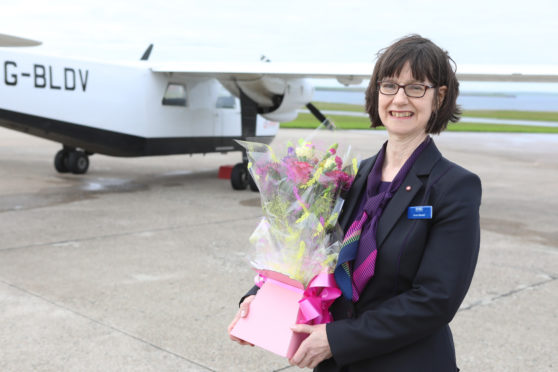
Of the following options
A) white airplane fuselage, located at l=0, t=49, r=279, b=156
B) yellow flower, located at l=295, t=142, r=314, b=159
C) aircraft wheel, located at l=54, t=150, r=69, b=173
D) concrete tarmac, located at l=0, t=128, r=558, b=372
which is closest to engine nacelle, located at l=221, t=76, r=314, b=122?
white airplane fuselage, located at l=0, t=49, r=279, b=156

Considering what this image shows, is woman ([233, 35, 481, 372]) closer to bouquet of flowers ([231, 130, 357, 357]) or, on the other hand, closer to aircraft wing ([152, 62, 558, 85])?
bouquet of flowers ([231, 130, 357, 357])

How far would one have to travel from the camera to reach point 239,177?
452 inches

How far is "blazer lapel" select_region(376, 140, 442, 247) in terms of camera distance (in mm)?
1795

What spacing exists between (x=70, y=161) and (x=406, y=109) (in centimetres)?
1190

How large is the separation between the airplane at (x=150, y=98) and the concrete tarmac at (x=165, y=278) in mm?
959

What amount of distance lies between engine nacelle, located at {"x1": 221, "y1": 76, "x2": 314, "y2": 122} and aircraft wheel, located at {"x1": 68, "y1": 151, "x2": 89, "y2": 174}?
3437 millimetres

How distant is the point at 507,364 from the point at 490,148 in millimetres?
18244

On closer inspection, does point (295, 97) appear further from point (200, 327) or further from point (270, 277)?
point (270, 277)

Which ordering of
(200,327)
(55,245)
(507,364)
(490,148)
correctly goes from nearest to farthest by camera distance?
(507,364), (200,327), (55,245), (490,148)

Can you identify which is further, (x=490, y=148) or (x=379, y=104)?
(x=490, y=148)

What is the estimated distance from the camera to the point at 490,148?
21.1 metres

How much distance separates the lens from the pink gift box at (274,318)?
1854 mm

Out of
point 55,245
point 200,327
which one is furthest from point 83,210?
point 200,327

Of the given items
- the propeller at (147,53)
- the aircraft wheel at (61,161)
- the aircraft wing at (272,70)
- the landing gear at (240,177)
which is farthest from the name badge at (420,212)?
the propeller at (147,53)
